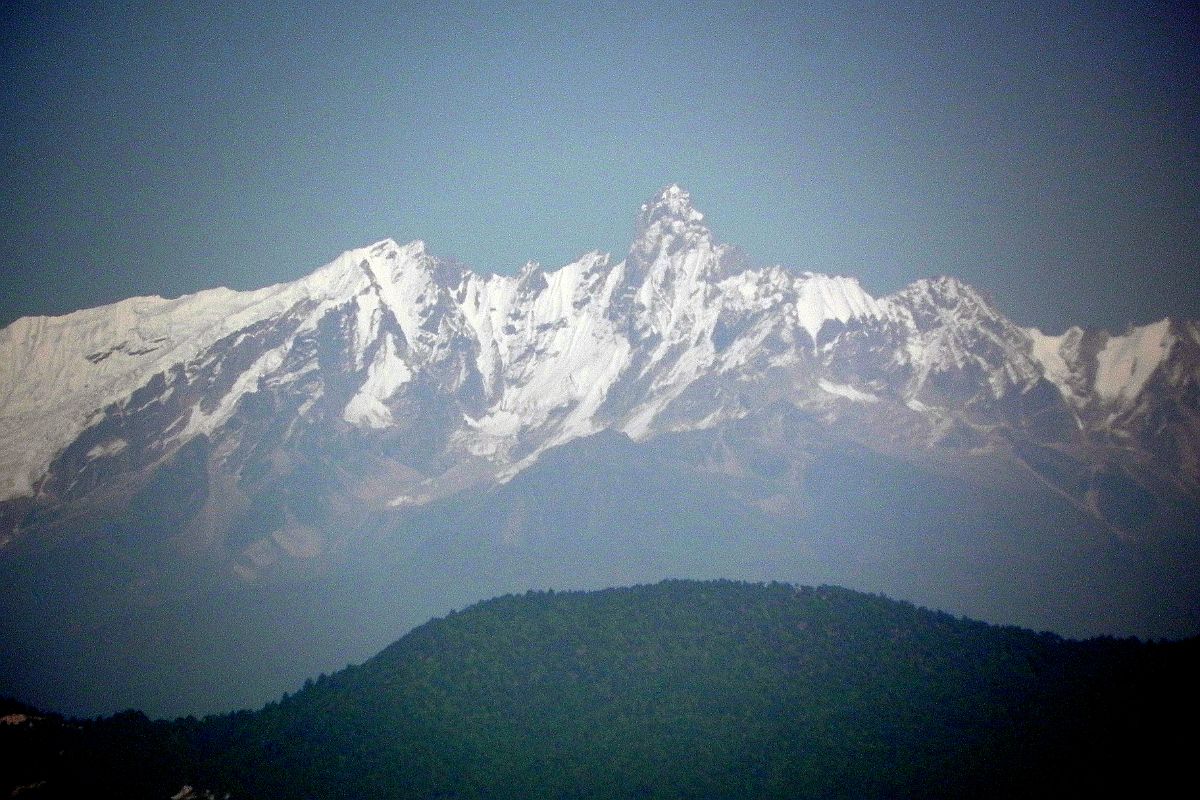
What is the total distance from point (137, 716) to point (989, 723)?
334ft

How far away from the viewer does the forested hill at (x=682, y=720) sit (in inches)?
5300

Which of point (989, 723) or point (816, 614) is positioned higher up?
point (816, 614)

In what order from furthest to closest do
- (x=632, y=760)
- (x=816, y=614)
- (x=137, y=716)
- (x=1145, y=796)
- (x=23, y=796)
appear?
(x=816, y=614)
(x=137, y=716)
(x=632, y=760)
(x=23, y=796)
(x=1145, y=796)

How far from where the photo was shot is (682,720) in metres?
159

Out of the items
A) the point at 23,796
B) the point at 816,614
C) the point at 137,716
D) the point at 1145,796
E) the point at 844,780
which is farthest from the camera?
the point at 816,614

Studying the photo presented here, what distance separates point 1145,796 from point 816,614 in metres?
72.8

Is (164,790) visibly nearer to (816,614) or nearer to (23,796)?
(23,796)

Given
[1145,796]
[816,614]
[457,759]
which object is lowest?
[1145,796]

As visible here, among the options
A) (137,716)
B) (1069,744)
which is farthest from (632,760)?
(137,716)

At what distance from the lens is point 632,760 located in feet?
490

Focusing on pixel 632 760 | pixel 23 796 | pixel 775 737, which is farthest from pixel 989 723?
pixel 23 796

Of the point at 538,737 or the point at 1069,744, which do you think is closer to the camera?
the point at 1069,744

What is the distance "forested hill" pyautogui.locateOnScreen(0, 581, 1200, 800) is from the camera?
13462 centimetres

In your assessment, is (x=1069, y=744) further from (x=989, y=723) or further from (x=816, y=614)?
(x=816, y=614)
